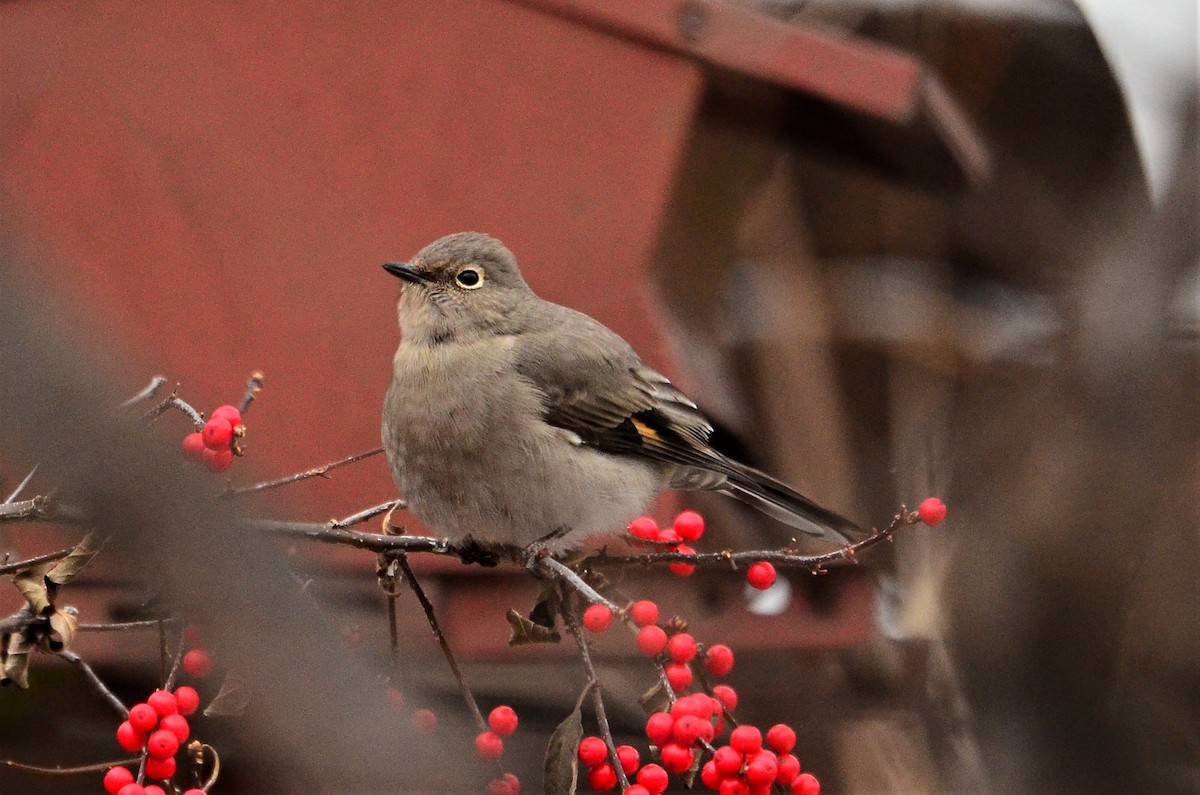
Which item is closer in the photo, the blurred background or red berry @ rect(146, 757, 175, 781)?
red berry @ rect(146, 757, 175, 781)

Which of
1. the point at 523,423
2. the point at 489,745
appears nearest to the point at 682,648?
the point at 489,745

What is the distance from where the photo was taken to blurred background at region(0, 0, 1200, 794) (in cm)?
370

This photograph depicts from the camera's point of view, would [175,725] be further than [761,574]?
No

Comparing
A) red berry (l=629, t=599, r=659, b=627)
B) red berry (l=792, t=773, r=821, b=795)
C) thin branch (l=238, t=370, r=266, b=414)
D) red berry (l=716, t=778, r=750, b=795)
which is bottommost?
red berry (l=792, t=773, r=821, b=795)

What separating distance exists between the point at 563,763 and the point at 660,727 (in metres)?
0.20

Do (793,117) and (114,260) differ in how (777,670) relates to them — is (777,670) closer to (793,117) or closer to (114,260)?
(793,117)

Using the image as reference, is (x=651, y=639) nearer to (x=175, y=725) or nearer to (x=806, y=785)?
(x=806, y=785)

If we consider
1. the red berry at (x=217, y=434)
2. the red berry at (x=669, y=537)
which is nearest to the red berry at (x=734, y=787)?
the red berry at (x=669, y=537)

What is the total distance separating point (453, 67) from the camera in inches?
153

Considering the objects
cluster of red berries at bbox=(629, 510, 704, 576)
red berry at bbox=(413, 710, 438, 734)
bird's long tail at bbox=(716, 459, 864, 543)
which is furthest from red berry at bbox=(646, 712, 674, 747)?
red berry at bbox=(413, 710, 438, 734)

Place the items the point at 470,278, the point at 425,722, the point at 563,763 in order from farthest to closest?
1. the point at 470,278
2. the point at 563,763
3. the point at 425,722

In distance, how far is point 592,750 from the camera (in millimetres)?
2143

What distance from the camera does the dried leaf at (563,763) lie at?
6.15 ft

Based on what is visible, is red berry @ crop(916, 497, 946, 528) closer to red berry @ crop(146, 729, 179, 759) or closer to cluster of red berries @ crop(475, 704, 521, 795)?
cluster of red berries @ crop(475, 704, 521, 795)
